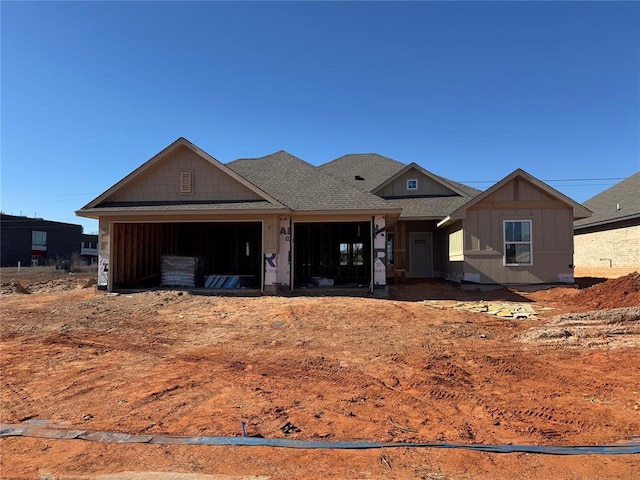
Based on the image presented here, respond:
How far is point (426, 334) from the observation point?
30.9ft

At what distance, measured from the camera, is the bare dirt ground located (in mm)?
3980

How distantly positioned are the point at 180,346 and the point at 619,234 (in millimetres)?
22653

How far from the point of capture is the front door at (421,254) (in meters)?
21.8

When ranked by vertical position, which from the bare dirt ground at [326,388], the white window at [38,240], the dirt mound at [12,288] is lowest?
the bare dirt ground at [326,388]

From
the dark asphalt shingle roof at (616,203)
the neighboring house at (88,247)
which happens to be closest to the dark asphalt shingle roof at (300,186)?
the dark asphalt shingle roof at (616,203)

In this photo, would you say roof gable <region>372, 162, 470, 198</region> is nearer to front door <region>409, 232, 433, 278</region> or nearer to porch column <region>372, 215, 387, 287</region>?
front door <region>409, 232, 433, 278</region>

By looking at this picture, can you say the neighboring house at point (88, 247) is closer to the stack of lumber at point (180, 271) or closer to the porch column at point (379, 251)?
the stack of lumber at point (180, 271)

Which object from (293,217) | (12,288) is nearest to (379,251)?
(293,217)

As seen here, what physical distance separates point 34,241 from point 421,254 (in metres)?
53.2

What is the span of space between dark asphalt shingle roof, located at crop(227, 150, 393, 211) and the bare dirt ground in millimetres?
5005

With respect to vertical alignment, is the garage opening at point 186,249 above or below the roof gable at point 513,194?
below

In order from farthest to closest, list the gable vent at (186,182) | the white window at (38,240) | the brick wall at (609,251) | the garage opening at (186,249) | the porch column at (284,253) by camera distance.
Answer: the white window at (38,240) < the brick wall at (609,251) < the garage opening at (186,249) < the gable vent at (186,182) < the porch column at (284,253)

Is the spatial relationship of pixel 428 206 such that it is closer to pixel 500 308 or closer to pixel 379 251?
pixel 379 251

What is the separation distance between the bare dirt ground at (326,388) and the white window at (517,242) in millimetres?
4948
